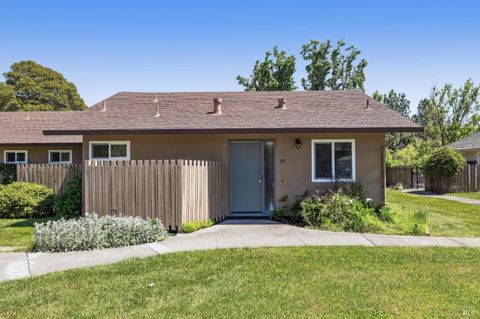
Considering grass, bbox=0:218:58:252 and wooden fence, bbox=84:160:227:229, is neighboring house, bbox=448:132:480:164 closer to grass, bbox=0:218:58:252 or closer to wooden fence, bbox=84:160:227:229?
wooden fence, bbox=84:160:227:229

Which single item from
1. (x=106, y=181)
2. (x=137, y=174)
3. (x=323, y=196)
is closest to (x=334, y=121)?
(x=323, y=196)

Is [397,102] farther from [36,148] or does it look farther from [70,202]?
[70,202]

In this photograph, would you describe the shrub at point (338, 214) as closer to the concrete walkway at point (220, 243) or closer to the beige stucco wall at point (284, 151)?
the concrete walkway at point (220, 243)

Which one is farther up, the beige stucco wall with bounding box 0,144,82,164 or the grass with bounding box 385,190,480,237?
the beige stucco wall with bounding box 0,144,82,164

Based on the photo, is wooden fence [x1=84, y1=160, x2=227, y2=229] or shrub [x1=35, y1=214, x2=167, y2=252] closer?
shrub [x1=35, y1=214, x2=167, y2=252]

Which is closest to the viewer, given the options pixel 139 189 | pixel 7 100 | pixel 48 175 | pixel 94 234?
pixel 94 234

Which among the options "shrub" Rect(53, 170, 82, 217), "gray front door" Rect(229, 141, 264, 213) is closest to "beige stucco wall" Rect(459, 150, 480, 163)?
"gray front door" Rect(229, 141, 264, 213)

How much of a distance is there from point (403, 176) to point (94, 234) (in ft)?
82.6

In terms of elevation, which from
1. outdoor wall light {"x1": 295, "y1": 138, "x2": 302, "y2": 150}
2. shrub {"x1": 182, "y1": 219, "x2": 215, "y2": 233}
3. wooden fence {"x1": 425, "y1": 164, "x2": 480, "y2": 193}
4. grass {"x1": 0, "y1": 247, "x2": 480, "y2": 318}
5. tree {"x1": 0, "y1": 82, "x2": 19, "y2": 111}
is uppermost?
tree {"x1": 0, "y1": 82, "x2": 19, "y2": 111}

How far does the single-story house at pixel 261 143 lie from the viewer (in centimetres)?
1199

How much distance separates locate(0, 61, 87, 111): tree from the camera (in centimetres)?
4006

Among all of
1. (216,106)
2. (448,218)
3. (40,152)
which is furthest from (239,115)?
(40,152)

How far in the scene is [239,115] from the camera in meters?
13.1

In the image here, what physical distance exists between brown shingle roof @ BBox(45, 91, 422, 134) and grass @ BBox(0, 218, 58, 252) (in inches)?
113
